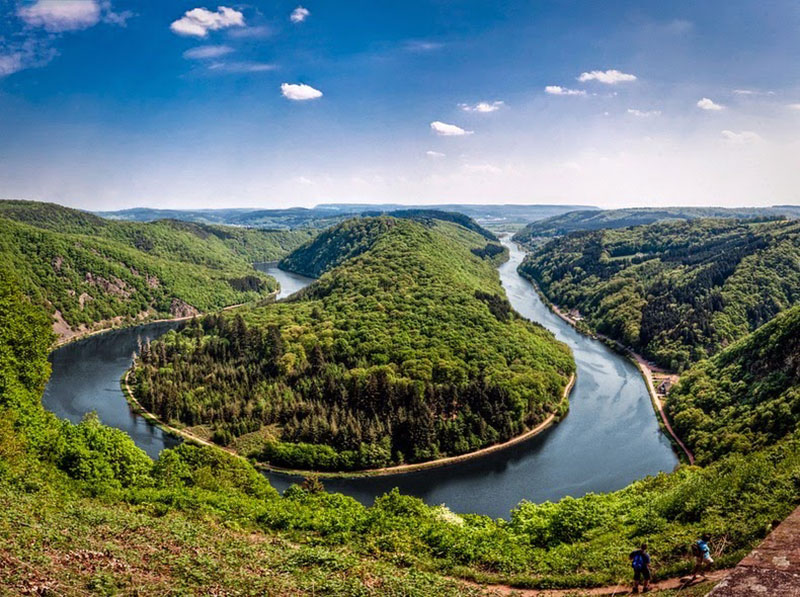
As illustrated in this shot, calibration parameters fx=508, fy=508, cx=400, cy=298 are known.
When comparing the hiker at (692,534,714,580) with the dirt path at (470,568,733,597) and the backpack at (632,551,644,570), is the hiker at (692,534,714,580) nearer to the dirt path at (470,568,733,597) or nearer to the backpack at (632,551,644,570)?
the dirt path at (470,568,733,597)

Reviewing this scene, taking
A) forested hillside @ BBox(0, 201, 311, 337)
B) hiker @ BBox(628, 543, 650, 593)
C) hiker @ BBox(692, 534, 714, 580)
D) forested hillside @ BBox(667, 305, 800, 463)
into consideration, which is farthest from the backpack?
forested hillside @ BBox(0, 201, 311, 337)

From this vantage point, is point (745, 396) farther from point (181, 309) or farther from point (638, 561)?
point (181, 309)

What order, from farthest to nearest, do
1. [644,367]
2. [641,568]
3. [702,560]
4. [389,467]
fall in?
[644,367]
[389,467]
[702,560]
[641,568]

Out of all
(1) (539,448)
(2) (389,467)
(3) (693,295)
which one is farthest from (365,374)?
(3) (693,295)

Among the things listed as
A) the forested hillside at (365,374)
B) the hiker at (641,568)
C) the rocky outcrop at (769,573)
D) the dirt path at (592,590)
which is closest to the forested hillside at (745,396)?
the forested hillside at (365,374)

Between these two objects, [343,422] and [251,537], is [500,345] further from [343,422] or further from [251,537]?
[251,537]

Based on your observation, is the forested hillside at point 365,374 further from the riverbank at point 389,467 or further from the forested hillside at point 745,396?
the forested hillside at point 745,396
